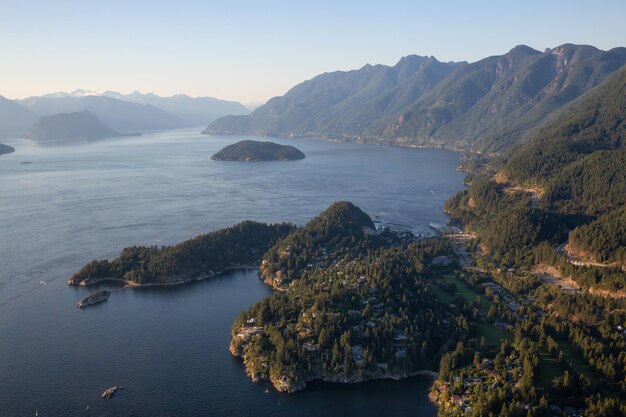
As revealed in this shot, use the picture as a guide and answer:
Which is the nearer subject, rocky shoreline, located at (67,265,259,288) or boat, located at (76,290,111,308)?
boat, located at (76,290,111,308)

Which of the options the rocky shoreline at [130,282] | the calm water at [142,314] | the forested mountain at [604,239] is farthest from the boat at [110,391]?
the forested mountain at [604,239]

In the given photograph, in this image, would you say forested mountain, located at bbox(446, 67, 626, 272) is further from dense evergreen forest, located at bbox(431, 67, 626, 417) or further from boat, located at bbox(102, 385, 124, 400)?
boat, located at bbox(102, 385, 124, 400)

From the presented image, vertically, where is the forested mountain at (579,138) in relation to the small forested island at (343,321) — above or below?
above

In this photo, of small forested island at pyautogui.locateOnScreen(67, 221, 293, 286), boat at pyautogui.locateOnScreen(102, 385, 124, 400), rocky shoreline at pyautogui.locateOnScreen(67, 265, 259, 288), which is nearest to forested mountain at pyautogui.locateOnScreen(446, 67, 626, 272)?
small forested island at pyautogui.locateOnScreen(67, 221, 293, 286)

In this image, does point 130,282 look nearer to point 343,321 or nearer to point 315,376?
point 343,321

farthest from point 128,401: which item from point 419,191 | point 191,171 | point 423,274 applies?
point 191,171

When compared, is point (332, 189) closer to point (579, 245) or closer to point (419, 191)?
point (419, 191)

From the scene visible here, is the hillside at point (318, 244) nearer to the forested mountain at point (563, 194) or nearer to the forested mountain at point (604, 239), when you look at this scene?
the forested mountain at point (563, 194)
